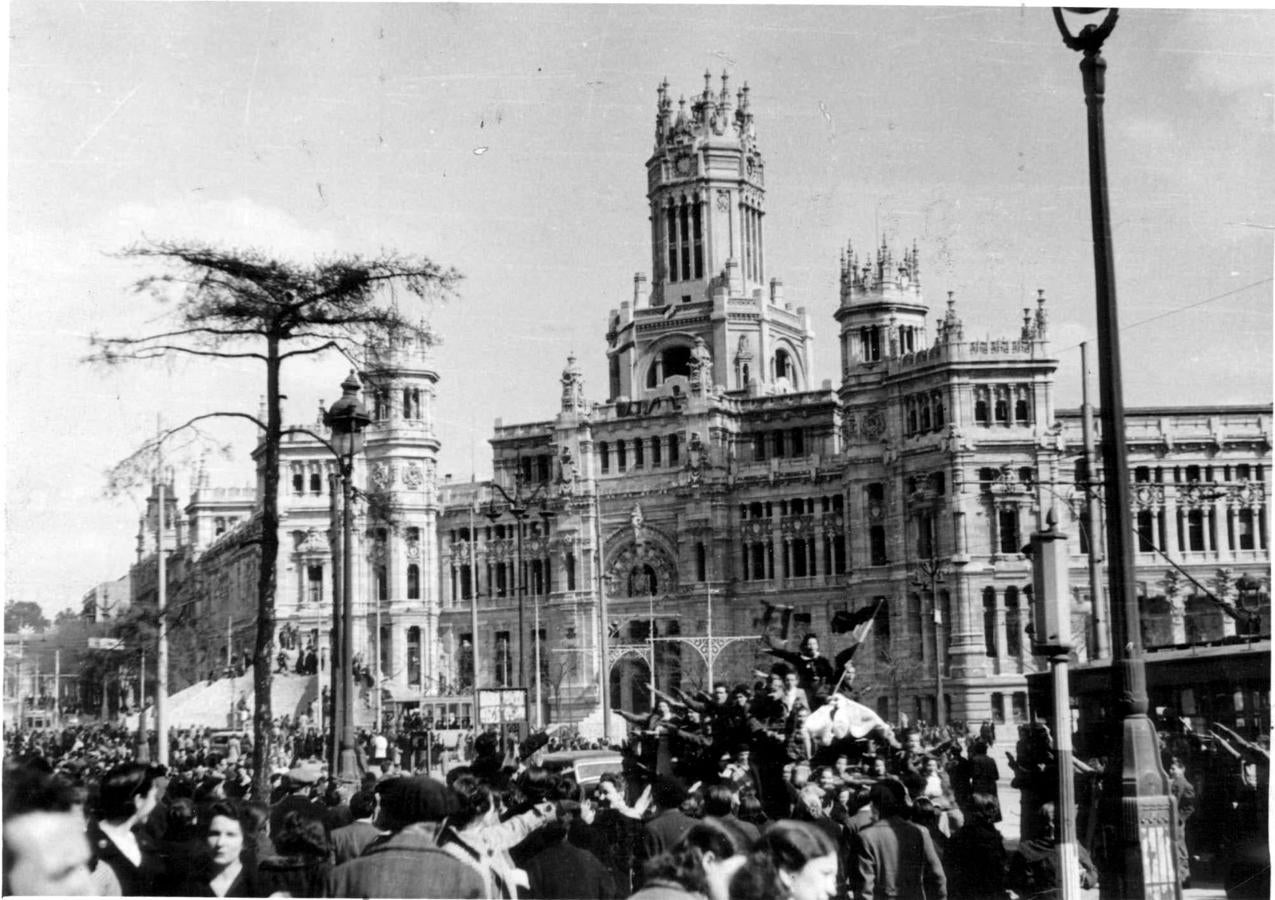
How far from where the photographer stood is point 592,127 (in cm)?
1861

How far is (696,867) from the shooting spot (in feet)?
21.8

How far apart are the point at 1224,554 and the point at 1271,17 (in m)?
33.9

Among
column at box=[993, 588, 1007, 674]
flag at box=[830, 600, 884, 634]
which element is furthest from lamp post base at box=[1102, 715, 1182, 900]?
column at box=[993, 588, 1007, 674]

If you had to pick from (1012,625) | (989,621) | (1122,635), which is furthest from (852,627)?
(1012,625)

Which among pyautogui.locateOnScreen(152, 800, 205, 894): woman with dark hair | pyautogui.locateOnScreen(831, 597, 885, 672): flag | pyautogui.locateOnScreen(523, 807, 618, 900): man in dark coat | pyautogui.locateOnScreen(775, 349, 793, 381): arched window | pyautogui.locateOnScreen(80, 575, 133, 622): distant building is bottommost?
pyautogui.locateOnScreen(523, 807, 618, 900): man in dark coat

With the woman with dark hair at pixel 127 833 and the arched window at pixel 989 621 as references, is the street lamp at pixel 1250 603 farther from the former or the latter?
the arched window at pixel 989 621

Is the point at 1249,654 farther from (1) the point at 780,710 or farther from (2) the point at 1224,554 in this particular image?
(2) the point at 1224,554

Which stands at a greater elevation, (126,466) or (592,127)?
(592,127)

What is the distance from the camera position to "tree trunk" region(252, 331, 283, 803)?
Result: 17547 millimetres

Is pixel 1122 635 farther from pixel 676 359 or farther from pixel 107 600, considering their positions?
pixel 676 359

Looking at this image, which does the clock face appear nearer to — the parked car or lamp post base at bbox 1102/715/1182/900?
the parked car

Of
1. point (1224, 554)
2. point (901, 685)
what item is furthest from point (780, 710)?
point (901, 685)

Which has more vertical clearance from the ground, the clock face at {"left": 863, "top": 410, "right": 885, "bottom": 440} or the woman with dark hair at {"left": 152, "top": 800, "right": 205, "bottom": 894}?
the clock face at {"left": 863, "top": 410, "right": 885, "bottom": 440}

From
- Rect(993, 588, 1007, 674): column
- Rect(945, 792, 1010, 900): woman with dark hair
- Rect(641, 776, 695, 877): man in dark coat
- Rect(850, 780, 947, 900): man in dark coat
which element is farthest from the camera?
Rect(993, 588, 1007, 674): column
